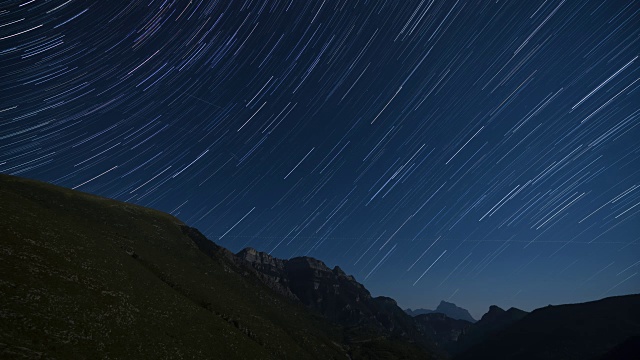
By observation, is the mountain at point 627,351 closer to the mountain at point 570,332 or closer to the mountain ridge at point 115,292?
the mountain ridge at point 115,292

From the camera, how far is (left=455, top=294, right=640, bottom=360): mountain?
4515 inches

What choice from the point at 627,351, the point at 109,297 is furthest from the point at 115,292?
the point at 627,351

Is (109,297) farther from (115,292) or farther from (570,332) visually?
(570,332)

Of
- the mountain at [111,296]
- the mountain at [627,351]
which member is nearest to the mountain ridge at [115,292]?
the mountain at [111,296]

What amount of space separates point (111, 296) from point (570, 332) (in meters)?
168

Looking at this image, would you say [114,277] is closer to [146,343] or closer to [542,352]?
[146,343]

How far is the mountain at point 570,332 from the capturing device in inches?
4515

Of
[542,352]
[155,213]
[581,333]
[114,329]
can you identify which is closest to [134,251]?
[114,329]

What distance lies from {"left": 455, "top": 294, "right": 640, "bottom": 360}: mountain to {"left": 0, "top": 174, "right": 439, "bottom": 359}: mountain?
99.0m

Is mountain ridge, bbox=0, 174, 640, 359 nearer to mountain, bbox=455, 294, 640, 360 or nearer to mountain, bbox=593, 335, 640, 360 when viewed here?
mountain, bbox=593, 335, 640, 360

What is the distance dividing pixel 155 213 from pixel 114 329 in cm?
8079

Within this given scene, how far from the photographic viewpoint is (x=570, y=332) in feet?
412

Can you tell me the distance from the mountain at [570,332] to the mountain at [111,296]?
99027 millimetres

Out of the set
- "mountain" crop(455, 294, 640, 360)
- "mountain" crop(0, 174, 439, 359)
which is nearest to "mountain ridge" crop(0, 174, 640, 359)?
"mountain" crop(0, 174, 439, 359)
